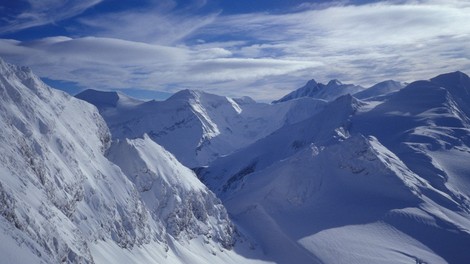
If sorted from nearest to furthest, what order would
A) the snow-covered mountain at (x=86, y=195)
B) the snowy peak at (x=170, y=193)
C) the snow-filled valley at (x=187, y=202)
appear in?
the snow-covered mountain at (x=86, y=195) < the snow-filled valley at (x=187, y=202) < the snowy peak at (x=170, y=193)

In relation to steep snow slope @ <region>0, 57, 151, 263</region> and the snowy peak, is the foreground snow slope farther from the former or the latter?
steep snow slope @ <region>0, 57, 151, 263</region>

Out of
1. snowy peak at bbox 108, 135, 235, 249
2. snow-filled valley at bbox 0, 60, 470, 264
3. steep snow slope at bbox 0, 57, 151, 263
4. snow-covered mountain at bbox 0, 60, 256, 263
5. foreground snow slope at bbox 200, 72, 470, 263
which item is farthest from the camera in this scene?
foreground snow slope at bbox 200, 72, 470, 263

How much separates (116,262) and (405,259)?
64251mm

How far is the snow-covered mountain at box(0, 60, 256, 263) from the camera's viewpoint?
1688 inches

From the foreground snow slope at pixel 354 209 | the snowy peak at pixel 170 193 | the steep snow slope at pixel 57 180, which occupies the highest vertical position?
the steep snow slope at pixel 57 180

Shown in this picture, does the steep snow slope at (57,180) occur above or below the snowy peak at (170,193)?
above

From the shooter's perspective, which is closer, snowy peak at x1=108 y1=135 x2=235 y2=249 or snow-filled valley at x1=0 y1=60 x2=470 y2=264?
snow-filled valley at x1=0 y1=60 x2=470 y2=264

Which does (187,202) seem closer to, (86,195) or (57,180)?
(86,195)

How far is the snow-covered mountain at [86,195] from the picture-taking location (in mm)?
42875

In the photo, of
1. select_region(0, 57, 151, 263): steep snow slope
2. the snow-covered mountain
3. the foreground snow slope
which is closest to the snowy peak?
the snow-covered mountain

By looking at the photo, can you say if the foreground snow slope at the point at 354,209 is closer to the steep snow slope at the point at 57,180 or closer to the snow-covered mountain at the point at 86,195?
the snow-covered mountain at the point at 86,195

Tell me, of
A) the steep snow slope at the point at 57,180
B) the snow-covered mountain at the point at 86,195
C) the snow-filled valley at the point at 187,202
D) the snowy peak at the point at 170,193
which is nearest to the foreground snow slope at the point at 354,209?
the snow-filled valley at the point at 187,202

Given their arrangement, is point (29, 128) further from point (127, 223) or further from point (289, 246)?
point (289, 246)

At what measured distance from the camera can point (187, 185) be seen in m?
91.6
